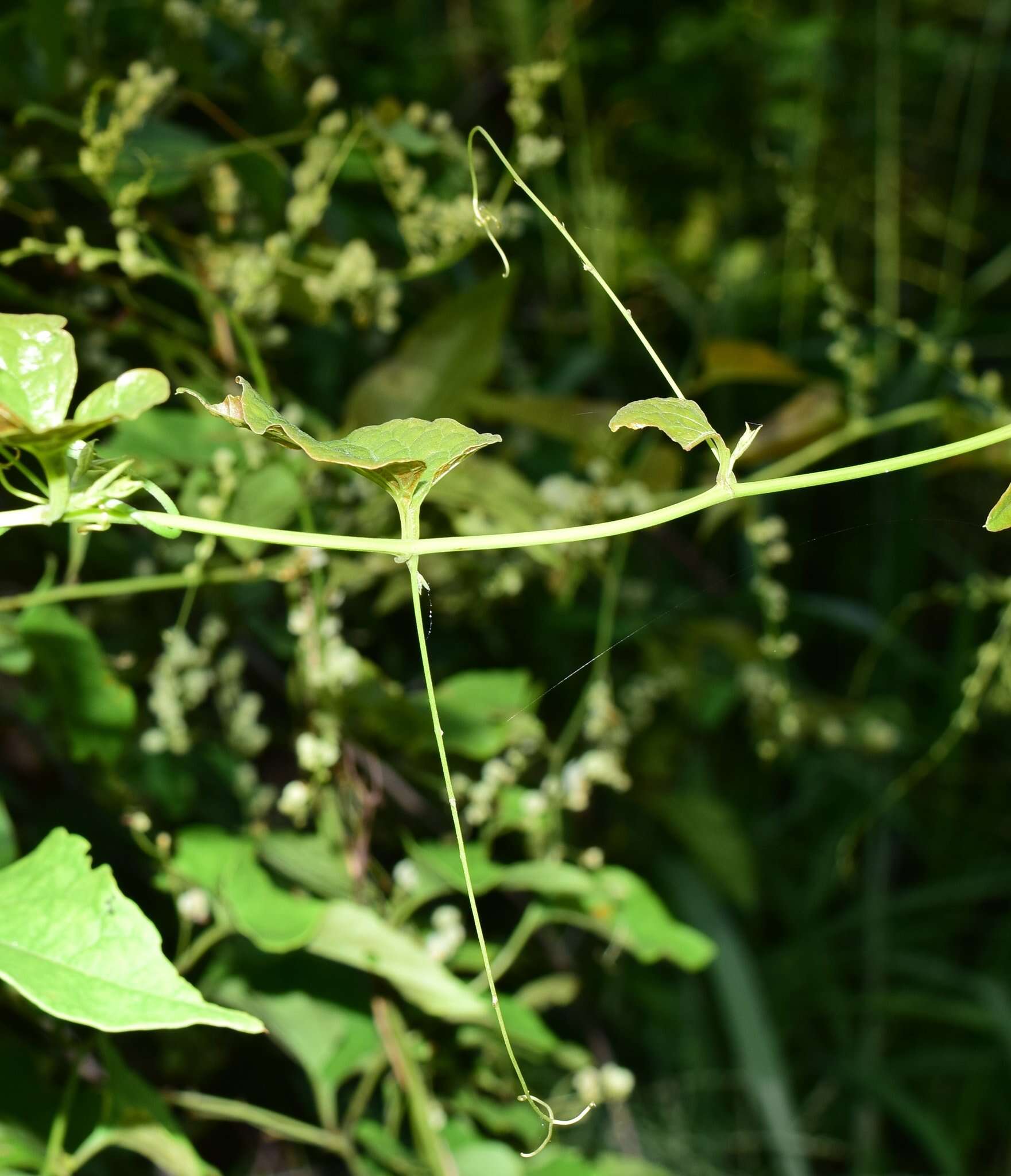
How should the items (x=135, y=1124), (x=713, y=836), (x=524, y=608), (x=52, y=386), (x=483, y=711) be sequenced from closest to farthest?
(x=52, y=386), (x=135, y=1124), (x=483, y=711), (x=524, y=608), (x=713, y=836)

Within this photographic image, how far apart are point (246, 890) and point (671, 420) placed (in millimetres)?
243

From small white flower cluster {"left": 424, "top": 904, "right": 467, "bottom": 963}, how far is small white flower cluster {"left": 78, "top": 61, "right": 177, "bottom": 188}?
32cm

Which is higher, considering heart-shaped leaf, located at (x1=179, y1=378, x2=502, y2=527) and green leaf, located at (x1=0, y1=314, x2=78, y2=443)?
green leaf, located at (x1=0, y1=314, x2=78, y2=443)

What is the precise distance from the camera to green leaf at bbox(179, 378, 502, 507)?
0.23 m

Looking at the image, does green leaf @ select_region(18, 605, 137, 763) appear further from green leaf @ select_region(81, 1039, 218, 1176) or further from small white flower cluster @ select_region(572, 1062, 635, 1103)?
small white flower cluster @ select_region(572, 1062, 635, 1103)

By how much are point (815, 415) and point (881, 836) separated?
2.00 ft

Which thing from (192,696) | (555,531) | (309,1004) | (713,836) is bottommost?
(713,836)

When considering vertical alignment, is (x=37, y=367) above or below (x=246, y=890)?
above

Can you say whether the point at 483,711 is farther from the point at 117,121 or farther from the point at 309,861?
the point at 117,121

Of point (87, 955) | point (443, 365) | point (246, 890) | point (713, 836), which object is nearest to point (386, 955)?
point (246, 890)

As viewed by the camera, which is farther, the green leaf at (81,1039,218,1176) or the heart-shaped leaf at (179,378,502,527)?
the green leaf at (81,1039,218,1176)

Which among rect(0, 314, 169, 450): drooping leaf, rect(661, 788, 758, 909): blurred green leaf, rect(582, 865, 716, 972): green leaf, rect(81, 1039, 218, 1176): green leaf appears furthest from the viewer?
rect(661, 788, 758, 909): blurred green leaf

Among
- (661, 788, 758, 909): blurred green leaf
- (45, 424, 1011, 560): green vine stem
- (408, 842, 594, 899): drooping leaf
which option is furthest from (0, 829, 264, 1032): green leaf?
(661, 788, 758, 909): blurred green leaf

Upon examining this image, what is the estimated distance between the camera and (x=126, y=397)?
228 millimetres
